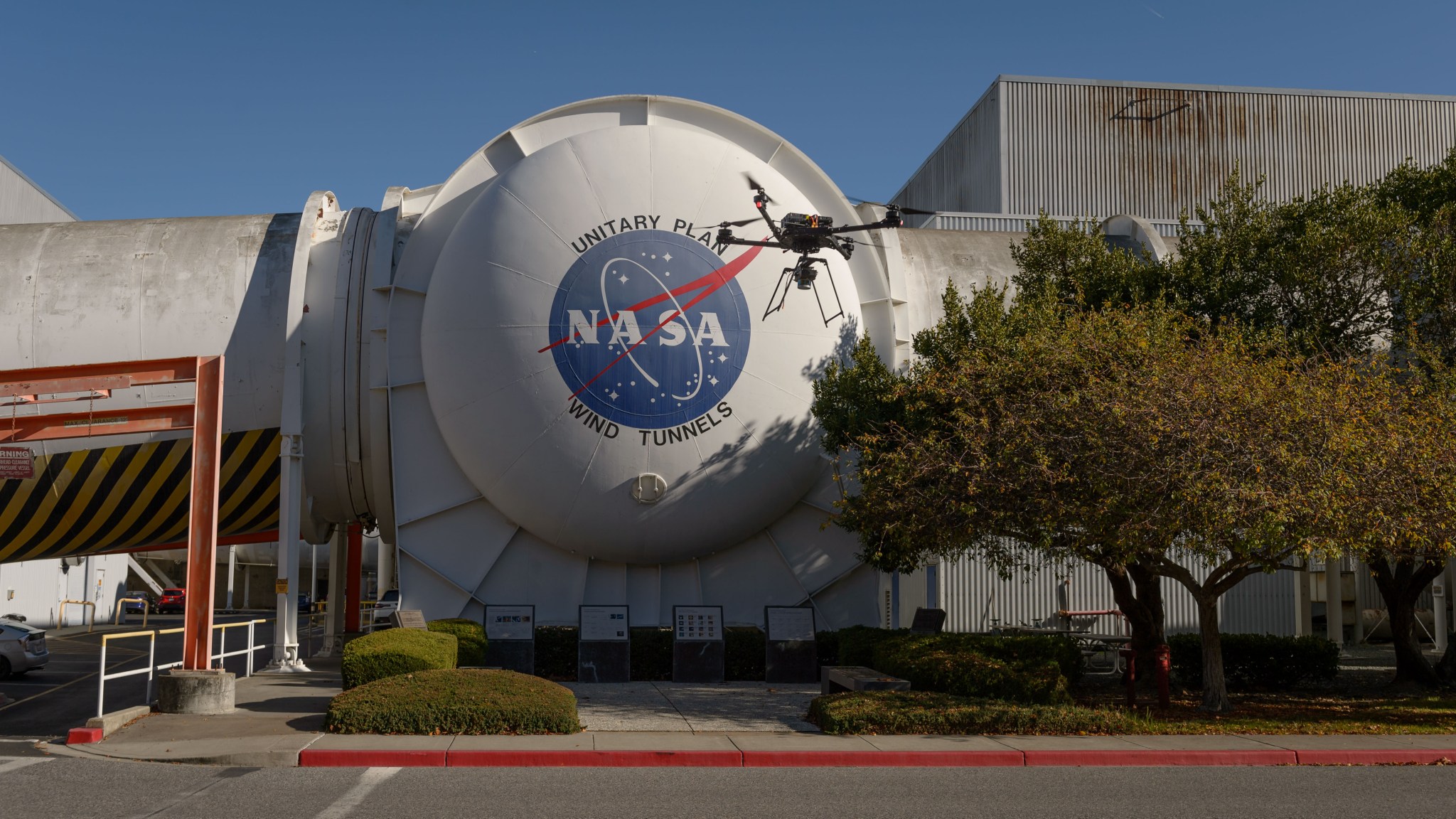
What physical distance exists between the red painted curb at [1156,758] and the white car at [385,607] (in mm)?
26824

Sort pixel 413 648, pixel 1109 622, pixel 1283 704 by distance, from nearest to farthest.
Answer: pixel 413 648 < pixel 1283 704 < pixel 1109 622

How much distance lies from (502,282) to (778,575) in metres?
7.34

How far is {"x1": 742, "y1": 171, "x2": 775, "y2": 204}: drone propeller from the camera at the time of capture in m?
20.2

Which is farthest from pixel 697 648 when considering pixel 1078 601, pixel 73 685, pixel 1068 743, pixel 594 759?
pixel 1078 601

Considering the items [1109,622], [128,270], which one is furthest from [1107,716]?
[128,270]

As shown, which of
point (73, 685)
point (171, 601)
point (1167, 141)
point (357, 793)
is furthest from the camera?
point (171, 601)

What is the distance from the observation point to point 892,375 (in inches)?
753

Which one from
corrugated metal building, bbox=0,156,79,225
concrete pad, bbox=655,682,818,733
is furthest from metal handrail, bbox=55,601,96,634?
concrete pad, bbox=655,682,818,733

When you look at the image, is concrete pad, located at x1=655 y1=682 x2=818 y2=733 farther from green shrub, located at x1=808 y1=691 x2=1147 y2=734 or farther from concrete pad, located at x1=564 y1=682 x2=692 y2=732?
green shrub, located at x1=808 y1=691 x2=1147 y2=734

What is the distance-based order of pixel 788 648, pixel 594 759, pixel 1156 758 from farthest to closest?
pixel 788 648
pixel 1156 758
pixel 594 759

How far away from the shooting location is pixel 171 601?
2096 inches

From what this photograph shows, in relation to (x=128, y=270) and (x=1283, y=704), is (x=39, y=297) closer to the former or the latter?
(x=128, y=270)

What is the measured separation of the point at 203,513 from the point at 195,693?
2.28 meters

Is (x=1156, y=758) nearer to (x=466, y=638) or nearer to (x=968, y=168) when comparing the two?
(x=466, y=638)
